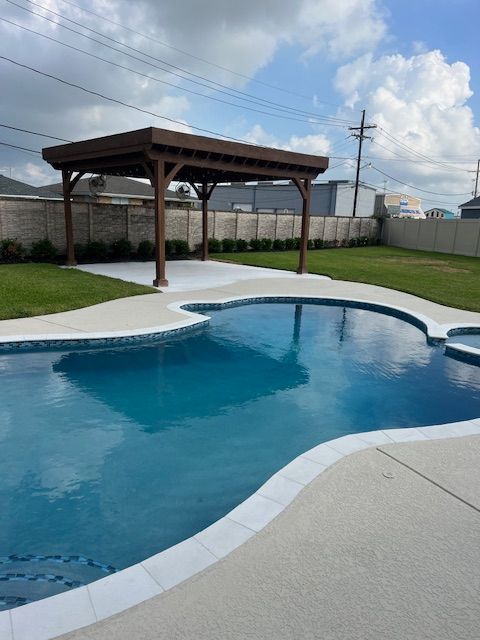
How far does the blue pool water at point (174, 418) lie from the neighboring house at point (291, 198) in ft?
122

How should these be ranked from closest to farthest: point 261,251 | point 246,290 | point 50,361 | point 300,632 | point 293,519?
1. point 300,632
2. point 293,519
3. point 50,361
4. point 246,290
5. point 261,251

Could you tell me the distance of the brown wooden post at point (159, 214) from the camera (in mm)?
12258

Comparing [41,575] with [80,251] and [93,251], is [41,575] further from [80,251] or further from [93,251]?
[93,251]

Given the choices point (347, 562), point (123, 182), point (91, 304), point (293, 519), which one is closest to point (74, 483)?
point (293, 519)

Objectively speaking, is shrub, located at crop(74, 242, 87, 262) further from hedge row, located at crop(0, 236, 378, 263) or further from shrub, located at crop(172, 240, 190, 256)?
shrub, located at crop(172, 240, 190, 256)

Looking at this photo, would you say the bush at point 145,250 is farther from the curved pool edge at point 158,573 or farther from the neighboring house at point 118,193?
the curved pool edge at point 158,573

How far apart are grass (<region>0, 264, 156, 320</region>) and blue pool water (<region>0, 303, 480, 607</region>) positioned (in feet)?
8.37

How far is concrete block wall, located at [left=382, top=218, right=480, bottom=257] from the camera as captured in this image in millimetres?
28078

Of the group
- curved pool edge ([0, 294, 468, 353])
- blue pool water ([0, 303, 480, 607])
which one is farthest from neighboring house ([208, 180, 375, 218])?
blue pool water ([0, 303, 480, 607])

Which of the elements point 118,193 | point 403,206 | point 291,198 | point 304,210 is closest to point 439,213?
point 403,206

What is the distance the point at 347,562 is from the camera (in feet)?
9.54

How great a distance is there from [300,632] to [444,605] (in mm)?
845

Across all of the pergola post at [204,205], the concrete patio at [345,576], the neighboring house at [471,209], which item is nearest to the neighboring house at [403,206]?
the neighboring house at [471,209]

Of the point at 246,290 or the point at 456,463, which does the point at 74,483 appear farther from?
the point at 246,290
